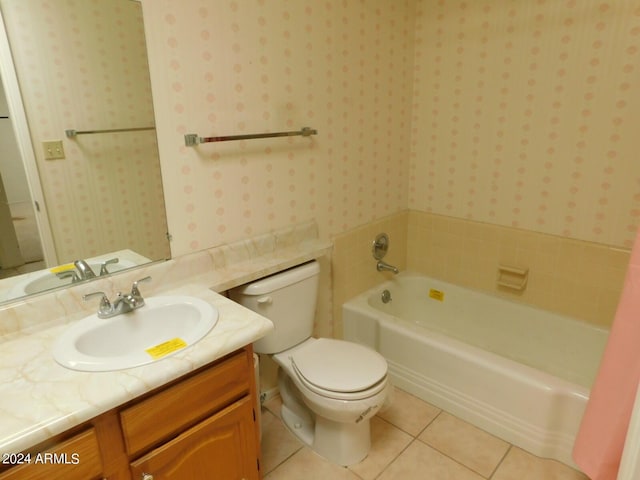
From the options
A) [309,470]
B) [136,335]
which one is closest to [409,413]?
[309,470]

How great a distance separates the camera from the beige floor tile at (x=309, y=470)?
1715 millimetres

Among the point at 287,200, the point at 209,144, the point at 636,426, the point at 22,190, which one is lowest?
the point at 636,426

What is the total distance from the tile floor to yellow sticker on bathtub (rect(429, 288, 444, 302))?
787 millimetres

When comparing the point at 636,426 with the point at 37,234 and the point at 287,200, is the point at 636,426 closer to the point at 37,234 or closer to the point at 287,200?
the point at 287,200

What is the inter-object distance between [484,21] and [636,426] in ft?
6.65

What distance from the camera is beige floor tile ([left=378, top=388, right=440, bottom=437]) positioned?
6.48ft

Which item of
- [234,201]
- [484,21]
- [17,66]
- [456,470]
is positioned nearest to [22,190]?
[17,66]

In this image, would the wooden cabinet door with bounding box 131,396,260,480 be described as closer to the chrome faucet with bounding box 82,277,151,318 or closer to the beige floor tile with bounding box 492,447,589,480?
the chrome faucet with bounding box 82,277,151,318

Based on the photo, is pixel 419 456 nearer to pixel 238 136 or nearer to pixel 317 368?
pixel 317 368

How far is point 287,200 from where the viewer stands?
77.7 inches

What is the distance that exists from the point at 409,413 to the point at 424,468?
340 mm

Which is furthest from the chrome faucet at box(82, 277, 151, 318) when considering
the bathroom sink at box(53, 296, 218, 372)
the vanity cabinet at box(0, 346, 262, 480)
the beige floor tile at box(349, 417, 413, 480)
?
the beige floor tile at box(349, 417, 413, 480)

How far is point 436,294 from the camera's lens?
2658 millimetres

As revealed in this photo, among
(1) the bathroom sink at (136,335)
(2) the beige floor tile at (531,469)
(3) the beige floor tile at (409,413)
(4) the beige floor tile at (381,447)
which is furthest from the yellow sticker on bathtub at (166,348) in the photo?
(2) the beige floor tile at (531,469)
